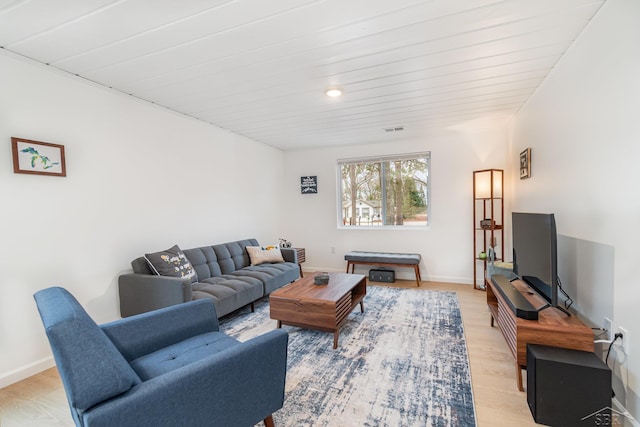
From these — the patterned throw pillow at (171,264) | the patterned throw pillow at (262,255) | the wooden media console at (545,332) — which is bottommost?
the wooden media console at (545,332)

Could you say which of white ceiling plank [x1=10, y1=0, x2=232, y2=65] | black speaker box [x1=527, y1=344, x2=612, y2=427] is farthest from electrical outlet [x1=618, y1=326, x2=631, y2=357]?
white ceiling plank [x1=10, y1=0, x2=232, y2=65]

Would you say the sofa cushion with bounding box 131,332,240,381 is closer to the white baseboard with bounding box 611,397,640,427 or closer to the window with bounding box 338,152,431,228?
the white baseboard with bounding box 611,397,640,427

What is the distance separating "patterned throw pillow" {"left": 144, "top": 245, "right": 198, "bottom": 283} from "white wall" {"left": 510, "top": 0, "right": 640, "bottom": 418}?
307cm

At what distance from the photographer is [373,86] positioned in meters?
2.72

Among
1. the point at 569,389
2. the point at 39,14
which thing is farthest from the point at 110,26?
the point at 569,389

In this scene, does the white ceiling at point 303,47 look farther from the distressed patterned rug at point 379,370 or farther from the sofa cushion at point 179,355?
the distressed patterned rug at point 379,370

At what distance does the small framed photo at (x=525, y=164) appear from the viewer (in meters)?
3.05

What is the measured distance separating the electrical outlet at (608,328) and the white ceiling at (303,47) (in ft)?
5.97

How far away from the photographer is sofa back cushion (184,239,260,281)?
3.30 m

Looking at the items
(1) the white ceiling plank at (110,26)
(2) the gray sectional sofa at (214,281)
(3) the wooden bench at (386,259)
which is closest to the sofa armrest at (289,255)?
(2) the gray sectional sofa at (214,281)

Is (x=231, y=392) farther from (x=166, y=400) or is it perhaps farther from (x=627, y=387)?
(x=627, y=387)

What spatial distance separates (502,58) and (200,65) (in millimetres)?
2356

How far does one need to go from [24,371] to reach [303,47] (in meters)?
3.13

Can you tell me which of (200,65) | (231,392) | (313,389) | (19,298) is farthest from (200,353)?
(200,65)
